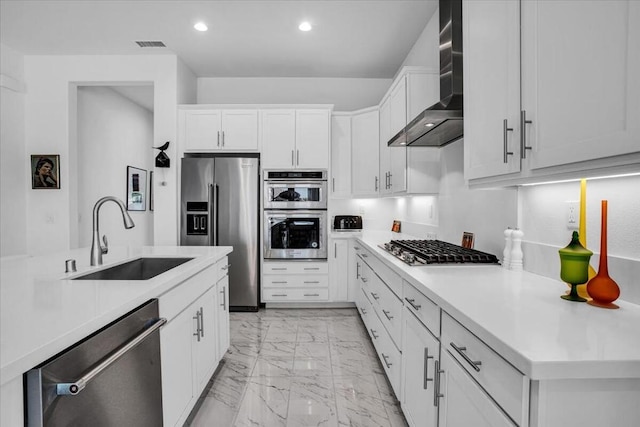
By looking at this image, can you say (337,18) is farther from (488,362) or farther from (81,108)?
(81,108)

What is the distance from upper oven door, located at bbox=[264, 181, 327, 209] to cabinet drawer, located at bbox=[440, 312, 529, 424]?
116 inches

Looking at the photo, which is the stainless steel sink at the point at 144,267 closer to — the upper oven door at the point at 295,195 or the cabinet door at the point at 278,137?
the upper oven door at the point at 295,195

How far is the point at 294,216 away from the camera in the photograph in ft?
13.3

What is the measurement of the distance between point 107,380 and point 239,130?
3.41 meters

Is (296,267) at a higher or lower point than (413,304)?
lower

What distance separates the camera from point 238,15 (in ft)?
10.4

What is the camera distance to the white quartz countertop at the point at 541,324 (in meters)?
0.74

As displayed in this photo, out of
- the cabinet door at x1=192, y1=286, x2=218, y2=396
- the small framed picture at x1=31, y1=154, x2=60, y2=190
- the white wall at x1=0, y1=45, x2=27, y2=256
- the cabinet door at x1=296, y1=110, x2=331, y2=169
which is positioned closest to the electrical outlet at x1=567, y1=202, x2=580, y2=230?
the cabinet door at x1=192, y1=286, x2=218, y2=396

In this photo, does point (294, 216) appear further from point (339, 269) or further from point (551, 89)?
point (551, 89)

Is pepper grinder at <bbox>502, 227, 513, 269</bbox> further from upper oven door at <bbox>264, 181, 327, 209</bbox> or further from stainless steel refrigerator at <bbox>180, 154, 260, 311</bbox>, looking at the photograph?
stainless steel refrigerator at <bbox>180, 154, 260, 311</bbox>

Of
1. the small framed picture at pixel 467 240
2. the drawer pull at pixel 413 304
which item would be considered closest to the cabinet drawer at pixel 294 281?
the small framed picture at pixel 467 240

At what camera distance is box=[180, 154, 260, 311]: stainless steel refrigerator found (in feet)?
13.0

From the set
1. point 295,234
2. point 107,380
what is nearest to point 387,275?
point 107,380

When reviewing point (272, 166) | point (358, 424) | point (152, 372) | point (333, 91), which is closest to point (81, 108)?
point (272, 166)
